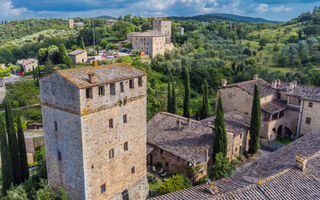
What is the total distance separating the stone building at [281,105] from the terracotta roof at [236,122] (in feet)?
9.31

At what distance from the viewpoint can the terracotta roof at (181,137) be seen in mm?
25562

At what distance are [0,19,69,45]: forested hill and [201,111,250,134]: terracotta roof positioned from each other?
127323 millimetres

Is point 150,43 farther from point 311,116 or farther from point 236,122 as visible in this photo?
point 311,116

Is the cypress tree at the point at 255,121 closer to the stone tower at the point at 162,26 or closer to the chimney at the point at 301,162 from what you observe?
the chimney at the point at 301,162

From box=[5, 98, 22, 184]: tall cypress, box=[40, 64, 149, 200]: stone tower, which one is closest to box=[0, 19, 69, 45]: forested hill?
box=[5, 98, 22, 184]: tall cypress

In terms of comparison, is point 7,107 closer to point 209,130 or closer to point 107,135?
point 107,135

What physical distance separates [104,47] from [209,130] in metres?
68.7

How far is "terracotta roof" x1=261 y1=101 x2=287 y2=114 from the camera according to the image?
34.2 m

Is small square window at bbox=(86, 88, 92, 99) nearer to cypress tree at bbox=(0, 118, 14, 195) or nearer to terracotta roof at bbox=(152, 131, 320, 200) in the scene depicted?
terracotta roof at bbox=(152, 131, 320, 200)

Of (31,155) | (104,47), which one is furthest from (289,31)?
(31,155)

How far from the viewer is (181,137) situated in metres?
27.9

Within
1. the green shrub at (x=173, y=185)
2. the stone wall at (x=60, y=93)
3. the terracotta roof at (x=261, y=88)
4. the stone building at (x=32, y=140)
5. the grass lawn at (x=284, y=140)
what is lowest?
the stone building at (x=32, y=140)

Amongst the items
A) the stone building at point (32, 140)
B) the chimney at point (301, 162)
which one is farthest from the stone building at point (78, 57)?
the chimney at point (301, 162)

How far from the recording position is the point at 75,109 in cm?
1677
